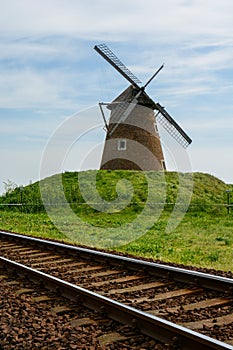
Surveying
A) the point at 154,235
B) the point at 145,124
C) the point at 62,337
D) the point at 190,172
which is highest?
the point at 145,124

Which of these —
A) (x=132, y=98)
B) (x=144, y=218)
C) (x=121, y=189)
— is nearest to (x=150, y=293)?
(x=144, y=218)

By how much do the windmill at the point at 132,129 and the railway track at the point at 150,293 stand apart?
25.1m

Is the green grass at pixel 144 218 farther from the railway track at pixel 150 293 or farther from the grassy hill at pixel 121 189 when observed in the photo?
the railway track at pixel 150 293

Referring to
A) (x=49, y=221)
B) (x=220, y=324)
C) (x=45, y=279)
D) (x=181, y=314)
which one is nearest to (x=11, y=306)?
(x=45, y=279)

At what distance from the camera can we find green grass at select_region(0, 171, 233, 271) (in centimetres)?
1280

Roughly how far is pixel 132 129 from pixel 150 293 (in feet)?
96.7

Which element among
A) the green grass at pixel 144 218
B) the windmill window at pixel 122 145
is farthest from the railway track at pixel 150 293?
the windmill window at pixel 122 145

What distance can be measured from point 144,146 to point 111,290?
29.1 m

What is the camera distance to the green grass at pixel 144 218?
12.8 meters

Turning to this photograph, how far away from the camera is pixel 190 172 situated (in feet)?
123

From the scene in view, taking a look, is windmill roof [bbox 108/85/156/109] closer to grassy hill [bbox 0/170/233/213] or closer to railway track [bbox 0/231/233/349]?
grassy hill [bbox 0/170/233/213]

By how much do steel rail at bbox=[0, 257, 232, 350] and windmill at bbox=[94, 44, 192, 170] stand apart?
28320 mm

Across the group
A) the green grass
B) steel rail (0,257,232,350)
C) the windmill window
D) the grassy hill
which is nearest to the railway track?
steel rail (0,257,232,350)

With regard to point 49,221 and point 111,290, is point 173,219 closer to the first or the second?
point 49,221
